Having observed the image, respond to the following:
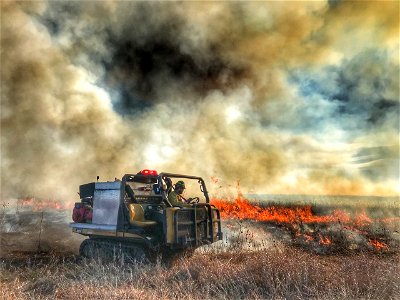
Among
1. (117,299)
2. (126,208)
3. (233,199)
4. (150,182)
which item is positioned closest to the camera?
(117,299)

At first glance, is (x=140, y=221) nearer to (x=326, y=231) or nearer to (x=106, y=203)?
(x=106, y=203)

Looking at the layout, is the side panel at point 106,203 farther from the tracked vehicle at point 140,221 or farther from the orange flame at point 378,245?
the orange flame at point 378,245

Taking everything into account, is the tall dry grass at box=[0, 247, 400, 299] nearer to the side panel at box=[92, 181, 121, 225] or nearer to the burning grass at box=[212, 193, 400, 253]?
the side panel at box=[92, 181, 121, 225]

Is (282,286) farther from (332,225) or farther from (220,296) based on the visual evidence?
(332,225)

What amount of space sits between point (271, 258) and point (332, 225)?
17012 mm

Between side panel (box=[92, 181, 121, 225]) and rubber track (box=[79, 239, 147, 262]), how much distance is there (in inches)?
26.8

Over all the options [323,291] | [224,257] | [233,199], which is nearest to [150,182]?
[224,257]

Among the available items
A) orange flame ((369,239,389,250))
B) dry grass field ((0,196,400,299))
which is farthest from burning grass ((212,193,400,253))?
dry grass field ((0,196,400,299))

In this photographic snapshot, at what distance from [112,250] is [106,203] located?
4.57 feet

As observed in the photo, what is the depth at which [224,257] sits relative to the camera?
10.3 m

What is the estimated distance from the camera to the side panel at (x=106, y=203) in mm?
9445

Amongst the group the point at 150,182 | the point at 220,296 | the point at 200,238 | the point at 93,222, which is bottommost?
the point at 220,296

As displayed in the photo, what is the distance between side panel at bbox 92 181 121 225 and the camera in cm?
945

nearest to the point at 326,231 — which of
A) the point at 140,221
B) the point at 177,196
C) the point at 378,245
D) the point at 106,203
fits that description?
the point at 378,245
